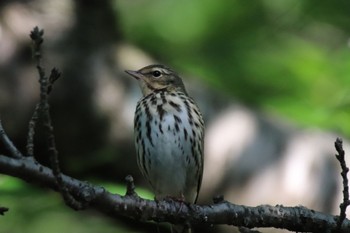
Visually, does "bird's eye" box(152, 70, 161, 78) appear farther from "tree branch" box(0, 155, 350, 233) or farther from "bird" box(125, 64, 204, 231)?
"tree branch" box(0, 155, 350, 233)

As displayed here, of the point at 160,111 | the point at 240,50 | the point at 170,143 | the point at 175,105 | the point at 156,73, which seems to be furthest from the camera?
the point at 240,50

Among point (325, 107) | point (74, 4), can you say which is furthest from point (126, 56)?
point (325, 107)

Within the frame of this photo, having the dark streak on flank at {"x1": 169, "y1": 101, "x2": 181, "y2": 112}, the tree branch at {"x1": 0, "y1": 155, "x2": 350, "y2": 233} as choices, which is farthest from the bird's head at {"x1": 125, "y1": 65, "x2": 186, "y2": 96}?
the tree branch at {"x1": 0, "y1": 155, "x2": 350, "y2": 233}

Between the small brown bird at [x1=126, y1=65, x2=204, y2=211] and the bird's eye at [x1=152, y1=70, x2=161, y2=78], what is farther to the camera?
the bird's eye at [x1=152, y1=70, x2=161, y2=78]

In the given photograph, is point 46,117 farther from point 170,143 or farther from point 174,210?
point 170,143

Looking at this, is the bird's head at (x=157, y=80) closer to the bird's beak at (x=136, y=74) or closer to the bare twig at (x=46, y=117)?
the bird's beak at (x=136, y=74)

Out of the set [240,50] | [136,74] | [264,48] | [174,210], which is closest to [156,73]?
[136,74]

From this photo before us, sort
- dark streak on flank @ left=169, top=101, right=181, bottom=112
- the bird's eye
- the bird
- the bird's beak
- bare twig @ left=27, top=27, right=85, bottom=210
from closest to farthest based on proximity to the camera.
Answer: bare twig @ left=27, top=27, right=85, bottom=210
the bird
dark streak on flank @ left=169, top=101, right=181, bottom=112
the bird's beak
the bird's eye

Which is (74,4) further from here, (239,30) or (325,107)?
(325,107)
